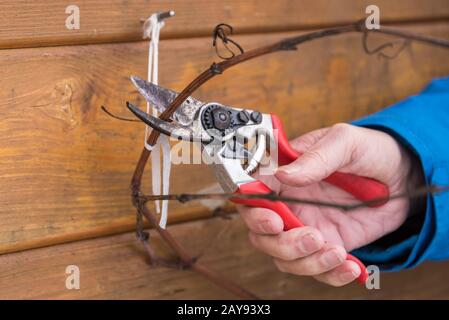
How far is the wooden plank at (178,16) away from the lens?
0.65 meters

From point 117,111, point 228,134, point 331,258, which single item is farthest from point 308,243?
point 117,111

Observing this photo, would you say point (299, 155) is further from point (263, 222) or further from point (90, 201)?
point (90, 201)

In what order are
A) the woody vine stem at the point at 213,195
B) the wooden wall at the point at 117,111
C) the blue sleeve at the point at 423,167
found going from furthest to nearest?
the blue sleeve at the point at 423,167, the wooden wall at the point at 117,111, the woody vine stem at the point at 213,195

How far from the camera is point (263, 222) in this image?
662mm

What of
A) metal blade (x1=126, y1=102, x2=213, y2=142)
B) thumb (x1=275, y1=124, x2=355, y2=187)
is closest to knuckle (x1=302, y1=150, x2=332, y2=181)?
thumb (x1=275, y1=124, x2=355, y2=187)

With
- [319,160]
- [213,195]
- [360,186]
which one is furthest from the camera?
[360,186]

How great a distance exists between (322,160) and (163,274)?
0.85 feet

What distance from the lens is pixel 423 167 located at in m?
0.77

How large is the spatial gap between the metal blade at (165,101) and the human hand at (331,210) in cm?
10

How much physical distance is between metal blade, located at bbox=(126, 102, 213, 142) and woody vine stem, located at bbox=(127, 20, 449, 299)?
13 mm

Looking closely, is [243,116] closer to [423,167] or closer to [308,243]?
[308,243]

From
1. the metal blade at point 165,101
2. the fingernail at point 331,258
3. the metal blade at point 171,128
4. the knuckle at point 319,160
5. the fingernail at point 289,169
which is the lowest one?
the fingernail at point 331,258

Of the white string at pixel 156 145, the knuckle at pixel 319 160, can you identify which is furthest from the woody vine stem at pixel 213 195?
the knuckle at pixel 319 160

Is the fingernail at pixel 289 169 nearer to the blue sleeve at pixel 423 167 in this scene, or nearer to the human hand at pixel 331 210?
the human hand at pixel 331 210
